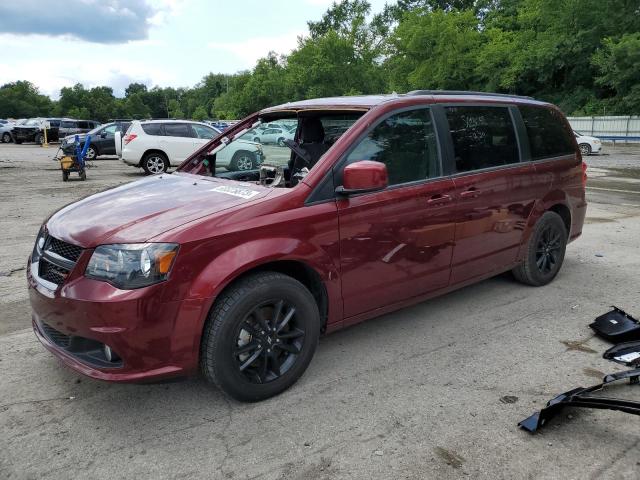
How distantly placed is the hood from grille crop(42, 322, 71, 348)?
1.75 ft

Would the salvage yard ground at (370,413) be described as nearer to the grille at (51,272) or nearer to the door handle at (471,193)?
the grille at (51,272)

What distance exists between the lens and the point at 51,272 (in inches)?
120

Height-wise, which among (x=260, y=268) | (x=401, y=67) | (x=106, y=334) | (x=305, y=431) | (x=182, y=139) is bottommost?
(x=305, y=431)

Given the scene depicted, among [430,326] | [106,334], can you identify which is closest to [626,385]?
[430,326]

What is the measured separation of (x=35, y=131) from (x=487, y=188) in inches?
1510

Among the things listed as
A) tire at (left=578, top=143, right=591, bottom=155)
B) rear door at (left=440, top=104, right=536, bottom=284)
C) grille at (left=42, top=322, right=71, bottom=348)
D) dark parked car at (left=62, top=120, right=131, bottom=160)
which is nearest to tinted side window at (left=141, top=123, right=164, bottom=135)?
dark parked car at (left=62, top=120, right=131, bottom=160)

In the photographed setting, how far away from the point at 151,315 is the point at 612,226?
7645 millimetres

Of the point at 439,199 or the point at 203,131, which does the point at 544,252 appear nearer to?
the point at 439,199

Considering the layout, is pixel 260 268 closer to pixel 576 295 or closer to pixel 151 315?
pixel 151 315

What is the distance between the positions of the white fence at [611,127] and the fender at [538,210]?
33932mm

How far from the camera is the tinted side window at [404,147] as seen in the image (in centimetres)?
361

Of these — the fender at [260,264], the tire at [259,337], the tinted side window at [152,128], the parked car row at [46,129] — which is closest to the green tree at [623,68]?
the tinted side window at [152,128]

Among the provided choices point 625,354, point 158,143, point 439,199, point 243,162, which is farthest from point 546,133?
point 158,143

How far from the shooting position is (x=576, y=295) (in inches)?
196
